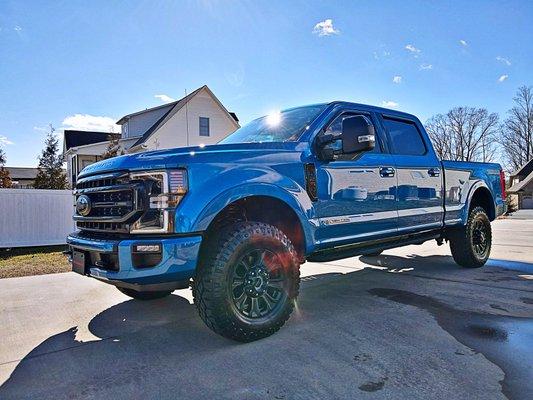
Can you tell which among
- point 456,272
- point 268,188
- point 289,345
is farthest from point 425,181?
point 289,345

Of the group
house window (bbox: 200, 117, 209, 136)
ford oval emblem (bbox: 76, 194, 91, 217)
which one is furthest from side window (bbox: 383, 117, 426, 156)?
house window (bbox: 200, 117, 209, 136)

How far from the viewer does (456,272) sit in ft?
19.7

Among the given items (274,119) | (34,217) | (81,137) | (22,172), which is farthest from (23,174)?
(274,119)

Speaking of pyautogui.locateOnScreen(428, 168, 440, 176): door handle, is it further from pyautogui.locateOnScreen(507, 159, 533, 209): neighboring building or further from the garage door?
the garage door

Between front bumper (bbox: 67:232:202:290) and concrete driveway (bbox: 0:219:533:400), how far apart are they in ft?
1.85

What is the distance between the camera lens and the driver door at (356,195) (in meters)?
3.93

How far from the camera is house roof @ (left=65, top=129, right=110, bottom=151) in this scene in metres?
35.9

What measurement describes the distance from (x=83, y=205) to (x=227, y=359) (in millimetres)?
1789

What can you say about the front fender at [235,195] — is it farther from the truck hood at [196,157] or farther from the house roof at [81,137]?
the house roof at [81,137]

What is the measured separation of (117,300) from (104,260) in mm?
1782

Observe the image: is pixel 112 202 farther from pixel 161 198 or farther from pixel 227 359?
pixel 227 359

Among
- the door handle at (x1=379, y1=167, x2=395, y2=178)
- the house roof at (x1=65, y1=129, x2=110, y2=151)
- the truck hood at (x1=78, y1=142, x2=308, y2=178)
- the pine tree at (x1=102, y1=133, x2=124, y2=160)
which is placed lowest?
the door handle at (x1=379, y1=167, x2=395, y2=178)

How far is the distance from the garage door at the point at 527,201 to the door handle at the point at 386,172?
4632cm

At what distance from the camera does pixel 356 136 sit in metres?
3.74
